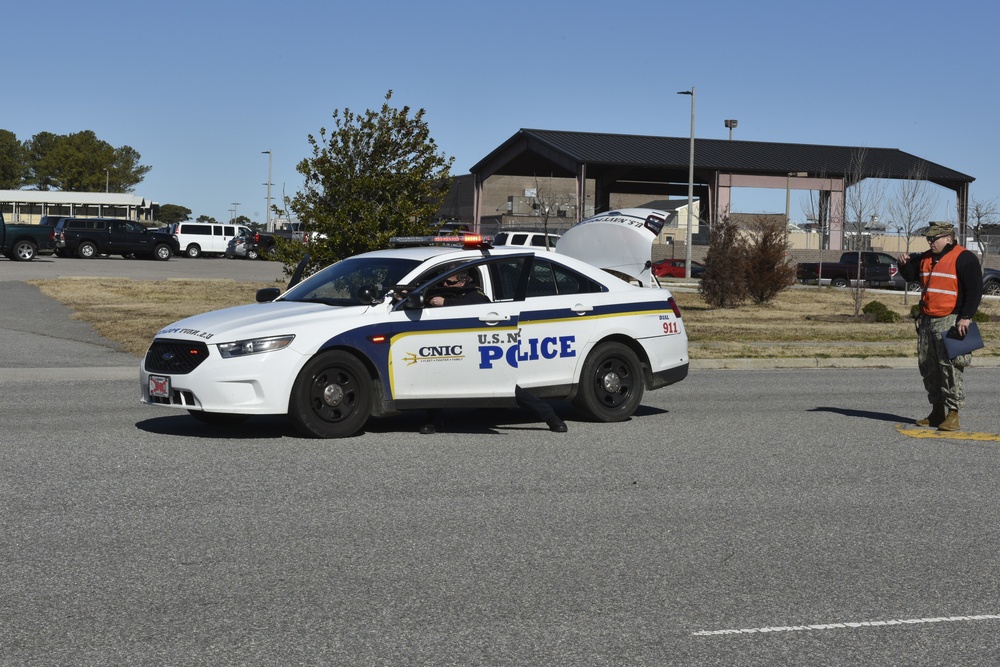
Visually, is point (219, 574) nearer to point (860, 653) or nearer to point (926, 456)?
point (860, 653)

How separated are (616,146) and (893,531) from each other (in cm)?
5752

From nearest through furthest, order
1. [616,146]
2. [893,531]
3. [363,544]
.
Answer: [363,544], [893,531], [616,146]

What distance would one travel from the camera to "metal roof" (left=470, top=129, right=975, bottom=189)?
200 ft

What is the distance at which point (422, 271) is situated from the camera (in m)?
11.1

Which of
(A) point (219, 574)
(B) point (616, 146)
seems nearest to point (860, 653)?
(A) point (219, 574)

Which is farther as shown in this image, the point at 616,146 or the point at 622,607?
the point at 616,146

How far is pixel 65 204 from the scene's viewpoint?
95500 mm

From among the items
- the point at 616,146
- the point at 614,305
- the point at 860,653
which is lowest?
the point at 860,653

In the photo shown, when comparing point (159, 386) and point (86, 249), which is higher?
point (86, 249)

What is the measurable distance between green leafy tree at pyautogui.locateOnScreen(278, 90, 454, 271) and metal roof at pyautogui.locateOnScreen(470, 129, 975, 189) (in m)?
36.8

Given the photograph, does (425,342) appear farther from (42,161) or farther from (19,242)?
(42,161)

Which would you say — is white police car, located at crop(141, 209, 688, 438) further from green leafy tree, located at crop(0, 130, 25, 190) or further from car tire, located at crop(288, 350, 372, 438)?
green leafy tree, located at crop(0, 130, 25, 190)

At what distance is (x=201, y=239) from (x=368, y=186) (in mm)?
48129

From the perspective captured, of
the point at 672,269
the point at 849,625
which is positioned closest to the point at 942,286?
the point at 849,625
